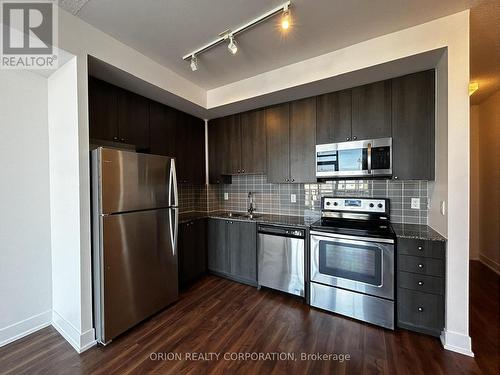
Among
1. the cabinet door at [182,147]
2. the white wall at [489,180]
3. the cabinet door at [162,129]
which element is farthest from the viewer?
the white wall at [489,180]

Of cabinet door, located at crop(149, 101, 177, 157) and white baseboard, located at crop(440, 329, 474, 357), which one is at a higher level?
cabinet door, located at crop(149, 101, 177, 157)

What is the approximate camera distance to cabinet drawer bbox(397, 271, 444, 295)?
76.1 inches

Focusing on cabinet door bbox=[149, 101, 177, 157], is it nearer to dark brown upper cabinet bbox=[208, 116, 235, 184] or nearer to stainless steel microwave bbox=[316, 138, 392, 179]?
dark brown upper cabinet bbox=[208, 116, 235, 184]

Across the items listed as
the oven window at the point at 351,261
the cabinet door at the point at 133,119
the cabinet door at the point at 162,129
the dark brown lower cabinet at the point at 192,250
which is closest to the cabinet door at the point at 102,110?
the cabinet door at the point at 133,119

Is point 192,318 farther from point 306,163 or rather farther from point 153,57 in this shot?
point 153,57

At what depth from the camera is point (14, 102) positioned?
6.78 ft

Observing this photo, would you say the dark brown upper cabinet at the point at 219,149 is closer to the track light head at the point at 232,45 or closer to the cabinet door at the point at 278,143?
the cabinet door at the point at 278,143

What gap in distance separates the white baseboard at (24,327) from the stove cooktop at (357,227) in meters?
2.89

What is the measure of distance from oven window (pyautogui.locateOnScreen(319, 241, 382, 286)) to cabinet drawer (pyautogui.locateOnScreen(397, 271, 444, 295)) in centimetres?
18

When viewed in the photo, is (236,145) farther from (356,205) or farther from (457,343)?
(457,343)

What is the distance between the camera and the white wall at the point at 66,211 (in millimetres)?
1884

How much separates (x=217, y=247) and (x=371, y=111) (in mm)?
2645

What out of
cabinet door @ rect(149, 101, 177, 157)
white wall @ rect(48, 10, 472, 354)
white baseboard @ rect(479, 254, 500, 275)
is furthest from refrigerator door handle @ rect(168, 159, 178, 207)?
white baseboard @ rect(479, 254, 500, 275)

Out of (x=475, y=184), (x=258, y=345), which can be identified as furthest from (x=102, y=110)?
(x=475, y=184)
